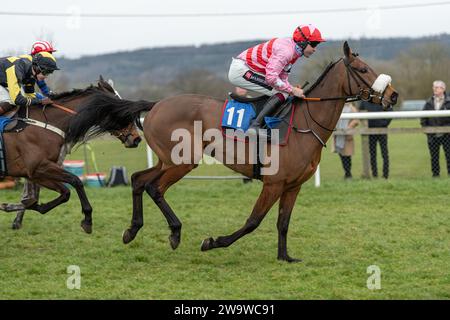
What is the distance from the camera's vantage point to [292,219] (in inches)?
330

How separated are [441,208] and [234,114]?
3.96 metres

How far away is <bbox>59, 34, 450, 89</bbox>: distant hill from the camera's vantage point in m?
19.7

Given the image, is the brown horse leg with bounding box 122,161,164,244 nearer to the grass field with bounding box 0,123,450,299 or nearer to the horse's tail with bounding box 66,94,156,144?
the grass field with bounding box 0,123,450,299

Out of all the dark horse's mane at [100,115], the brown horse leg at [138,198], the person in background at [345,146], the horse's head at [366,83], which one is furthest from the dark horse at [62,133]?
the person in background at [345,146]

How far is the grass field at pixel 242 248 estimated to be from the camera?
529 cm

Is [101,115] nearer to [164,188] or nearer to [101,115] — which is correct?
[101,115]

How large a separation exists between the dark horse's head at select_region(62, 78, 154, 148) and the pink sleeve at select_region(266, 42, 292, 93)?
1.40 m

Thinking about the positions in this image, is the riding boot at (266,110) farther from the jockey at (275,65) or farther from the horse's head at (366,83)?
the horse's head at (366,83)

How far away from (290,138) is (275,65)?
0.68m

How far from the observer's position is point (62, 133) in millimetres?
6832

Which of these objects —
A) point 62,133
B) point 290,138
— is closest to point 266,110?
point 290,138

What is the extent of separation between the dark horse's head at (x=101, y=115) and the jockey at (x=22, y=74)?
15.3 inches
